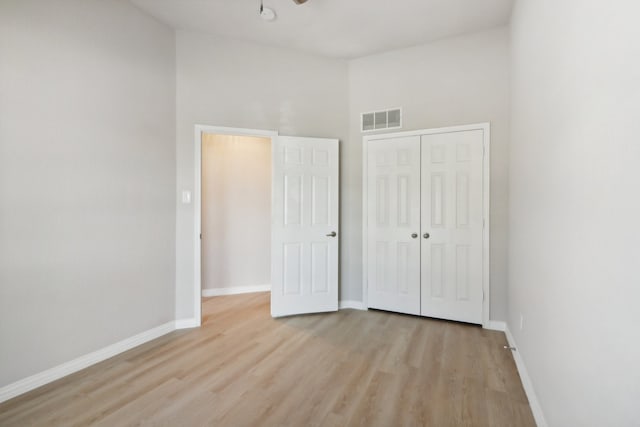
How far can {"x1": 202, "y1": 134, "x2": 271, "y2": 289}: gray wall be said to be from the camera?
432cm

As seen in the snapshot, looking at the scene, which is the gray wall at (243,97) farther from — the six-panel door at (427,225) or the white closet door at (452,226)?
the white closet door at (452,226)

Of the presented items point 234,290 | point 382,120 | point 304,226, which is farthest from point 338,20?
point 234,290

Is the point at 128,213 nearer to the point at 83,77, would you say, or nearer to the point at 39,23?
the point at 83,77

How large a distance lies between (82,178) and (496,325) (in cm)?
395

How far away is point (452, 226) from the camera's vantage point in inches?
127

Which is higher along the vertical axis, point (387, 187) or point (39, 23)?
point (39, 23)

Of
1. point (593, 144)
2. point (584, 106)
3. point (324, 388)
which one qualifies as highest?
point (584, 106)

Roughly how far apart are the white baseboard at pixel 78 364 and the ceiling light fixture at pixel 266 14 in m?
3.14

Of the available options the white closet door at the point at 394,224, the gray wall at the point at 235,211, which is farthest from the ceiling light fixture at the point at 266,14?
the gray wall at the point at 235,211

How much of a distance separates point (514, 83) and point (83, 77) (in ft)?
11.9

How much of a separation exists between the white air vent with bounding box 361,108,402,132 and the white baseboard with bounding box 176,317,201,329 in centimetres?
288

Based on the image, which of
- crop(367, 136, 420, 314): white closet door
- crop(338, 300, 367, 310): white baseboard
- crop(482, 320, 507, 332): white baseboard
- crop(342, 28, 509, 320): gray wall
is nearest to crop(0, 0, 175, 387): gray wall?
crop(338, 300, 367, 310): white baseboard

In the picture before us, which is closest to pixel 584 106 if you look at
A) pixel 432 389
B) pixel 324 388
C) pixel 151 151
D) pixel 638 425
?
pixel 638 425

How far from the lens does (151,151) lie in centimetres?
288
